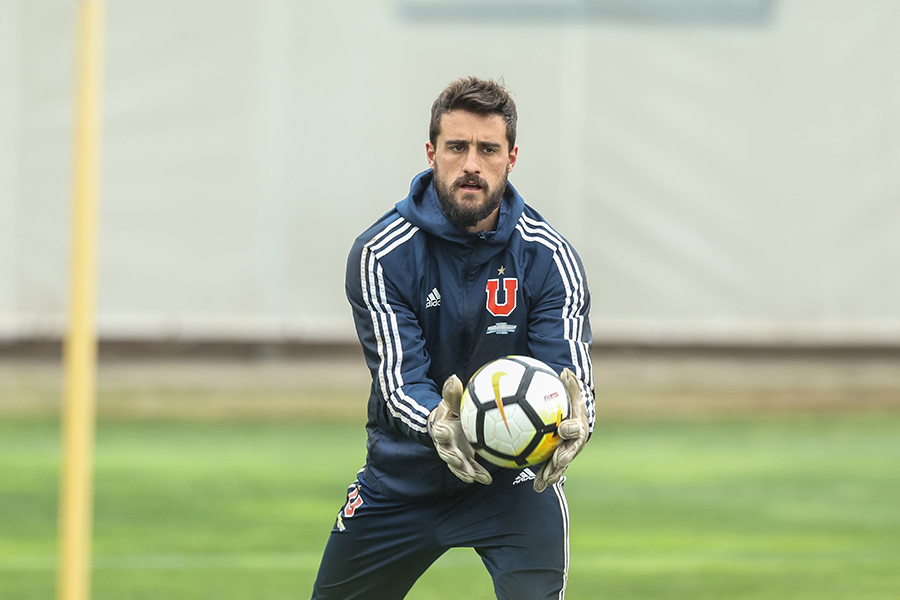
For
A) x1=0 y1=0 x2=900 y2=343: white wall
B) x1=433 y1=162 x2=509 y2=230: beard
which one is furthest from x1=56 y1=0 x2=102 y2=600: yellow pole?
x1=0 y1=0 x2=900 y2=343: white wall

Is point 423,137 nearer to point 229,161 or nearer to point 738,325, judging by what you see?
point 229,161

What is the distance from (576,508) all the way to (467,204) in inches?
231

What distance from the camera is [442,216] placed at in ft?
14.9

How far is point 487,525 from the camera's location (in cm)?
452

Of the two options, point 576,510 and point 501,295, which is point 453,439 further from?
point 576,510

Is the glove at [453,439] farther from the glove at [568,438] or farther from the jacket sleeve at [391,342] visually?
the glove at [568,438]

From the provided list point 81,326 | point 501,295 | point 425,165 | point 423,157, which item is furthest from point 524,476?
point 425,165

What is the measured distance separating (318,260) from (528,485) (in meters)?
10.6

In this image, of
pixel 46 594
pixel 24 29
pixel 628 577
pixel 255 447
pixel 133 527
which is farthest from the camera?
pixel 24 29

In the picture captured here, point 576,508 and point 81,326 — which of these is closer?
point 81,326

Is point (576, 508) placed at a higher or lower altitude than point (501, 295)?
lower

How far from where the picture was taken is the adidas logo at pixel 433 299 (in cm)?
456

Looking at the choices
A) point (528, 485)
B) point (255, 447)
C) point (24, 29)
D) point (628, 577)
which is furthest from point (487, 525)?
point (24, 29)

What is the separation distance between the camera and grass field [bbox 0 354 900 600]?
7574 mm
